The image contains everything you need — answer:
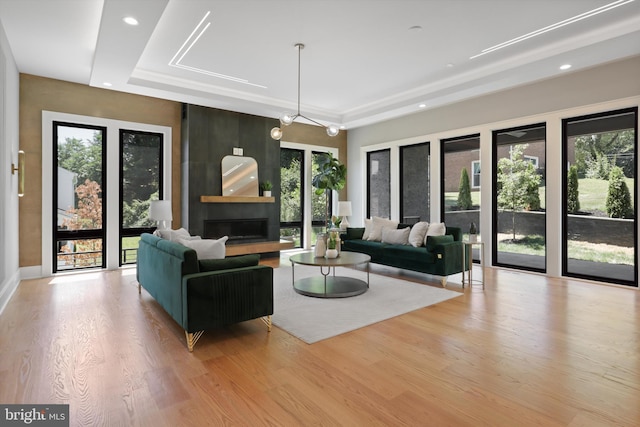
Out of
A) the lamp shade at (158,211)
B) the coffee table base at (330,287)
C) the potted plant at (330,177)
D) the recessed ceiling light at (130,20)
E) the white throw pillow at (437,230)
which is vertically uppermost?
the recessed ceiling light at (130,20)

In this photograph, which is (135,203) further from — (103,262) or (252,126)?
(252,126)

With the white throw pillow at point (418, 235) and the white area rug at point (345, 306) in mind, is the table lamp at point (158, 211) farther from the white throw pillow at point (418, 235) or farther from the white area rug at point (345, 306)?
the white throw pillow at point (418, 235)

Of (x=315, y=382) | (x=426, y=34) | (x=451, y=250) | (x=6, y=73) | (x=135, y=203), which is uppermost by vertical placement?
(x=426, y=34)

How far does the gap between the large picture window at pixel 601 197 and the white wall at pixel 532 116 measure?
A: 16 cm

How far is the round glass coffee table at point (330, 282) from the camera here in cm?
439

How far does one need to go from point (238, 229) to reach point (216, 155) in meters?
1.54

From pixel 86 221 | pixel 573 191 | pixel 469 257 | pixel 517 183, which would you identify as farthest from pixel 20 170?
pixel 573 191

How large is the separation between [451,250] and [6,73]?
6.12m

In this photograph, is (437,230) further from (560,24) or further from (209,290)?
(209,290)

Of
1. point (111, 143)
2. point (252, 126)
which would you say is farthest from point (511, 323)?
point (111, 143)

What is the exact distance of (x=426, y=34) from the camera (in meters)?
4.38

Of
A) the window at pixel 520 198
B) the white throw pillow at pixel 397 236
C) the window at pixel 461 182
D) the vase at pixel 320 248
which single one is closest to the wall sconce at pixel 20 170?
the vase at pixel 320 248

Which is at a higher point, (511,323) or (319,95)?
(319,95)

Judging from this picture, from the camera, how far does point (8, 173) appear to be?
14.7 ft
